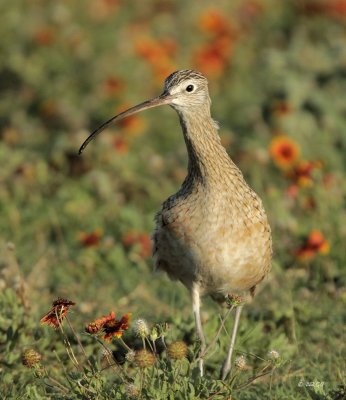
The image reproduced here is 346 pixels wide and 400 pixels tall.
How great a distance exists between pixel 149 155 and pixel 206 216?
426 cm

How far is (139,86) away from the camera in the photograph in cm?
1113

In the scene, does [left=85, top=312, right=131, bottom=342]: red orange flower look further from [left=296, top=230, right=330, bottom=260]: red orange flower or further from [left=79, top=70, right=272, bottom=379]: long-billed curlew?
[left=296, top=230, right=330, bottom=260]: red orange flower

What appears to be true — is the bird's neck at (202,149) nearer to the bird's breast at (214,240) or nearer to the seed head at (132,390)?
the bird's breast at (214,240)

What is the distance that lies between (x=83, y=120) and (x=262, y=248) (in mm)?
4938

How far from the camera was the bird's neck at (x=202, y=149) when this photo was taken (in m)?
5.75

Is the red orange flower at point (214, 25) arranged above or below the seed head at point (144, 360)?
above

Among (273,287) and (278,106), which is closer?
(273,287)

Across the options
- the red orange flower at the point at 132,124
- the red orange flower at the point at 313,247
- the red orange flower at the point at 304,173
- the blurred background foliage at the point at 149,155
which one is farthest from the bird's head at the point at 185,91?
the red orange flower at the point at 132,124

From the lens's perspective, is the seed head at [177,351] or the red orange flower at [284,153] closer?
the seed head at [177,351]

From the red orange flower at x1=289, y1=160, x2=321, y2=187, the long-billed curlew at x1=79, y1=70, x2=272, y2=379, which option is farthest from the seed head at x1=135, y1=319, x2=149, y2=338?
the red orange flower at x1=289, y1=160, x2=321, y2=187

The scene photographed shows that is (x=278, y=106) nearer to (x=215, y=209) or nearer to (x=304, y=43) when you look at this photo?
(x=304, y=43)

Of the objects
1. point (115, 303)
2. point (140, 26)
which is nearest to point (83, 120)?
point (140, 26)

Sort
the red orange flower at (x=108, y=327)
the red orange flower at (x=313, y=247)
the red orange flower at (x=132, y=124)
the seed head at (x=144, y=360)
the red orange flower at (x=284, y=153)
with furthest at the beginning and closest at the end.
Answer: the red orange flower at (x=132, y=124)
the red orange flower at (x=284, y=153)
the red orange flower at (x=313, y=247)
the red orange flower at (x=108, y=327)
the seed head at (x=144, y=360)

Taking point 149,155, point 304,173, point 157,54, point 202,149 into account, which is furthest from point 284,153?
point 157,54
